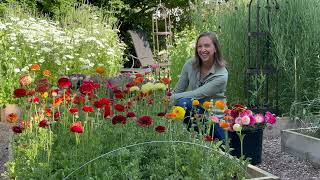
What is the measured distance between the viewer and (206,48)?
4062 millimetres

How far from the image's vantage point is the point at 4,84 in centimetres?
639

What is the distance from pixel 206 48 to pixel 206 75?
0.22 meters

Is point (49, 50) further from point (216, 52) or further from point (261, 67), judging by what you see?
point (216, 52)

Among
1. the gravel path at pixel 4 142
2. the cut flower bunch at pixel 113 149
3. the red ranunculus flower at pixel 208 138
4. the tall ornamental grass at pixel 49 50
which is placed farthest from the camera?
the tall ornamental grass at pixel 49 50

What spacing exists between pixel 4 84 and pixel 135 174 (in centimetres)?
442

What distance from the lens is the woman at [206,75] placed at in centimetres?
396

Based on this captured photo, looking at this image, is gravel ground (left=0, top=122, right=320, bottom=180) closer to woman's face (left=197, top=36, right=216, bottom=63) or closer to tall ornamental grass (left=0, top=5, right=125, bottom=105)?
woman's face (left=197, top=36, right=216, bottom=63)

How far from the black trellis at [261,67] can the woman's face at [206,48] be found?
4.96ft

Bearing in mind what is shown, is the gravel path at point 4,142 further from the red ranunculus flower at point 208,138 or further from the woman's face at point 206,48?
the red ranunculus flower at point 208,138

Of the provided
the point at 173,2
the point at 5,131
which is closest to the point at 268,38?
the point at 5,131

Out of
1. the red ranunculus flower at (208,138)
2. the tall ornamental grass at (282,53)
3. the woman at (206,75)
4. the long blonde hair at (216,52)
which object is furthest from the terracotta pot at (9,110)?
the red ranunculus flower at (208,138)

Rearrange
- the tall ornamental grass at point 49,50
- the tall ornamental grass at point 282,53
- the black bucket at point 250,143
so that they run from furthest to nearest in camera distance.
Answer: the tall ornamental grass at point 49,50 → the tall ornamental grass at point 282,53 → the black bucket at point 250,143

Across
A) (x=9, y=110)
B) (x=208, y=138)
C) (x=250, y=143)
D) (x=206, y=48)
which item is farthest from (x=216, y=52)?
(x=9, y=110)

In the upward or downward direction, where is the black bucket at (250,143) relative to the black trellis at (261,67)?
downward
